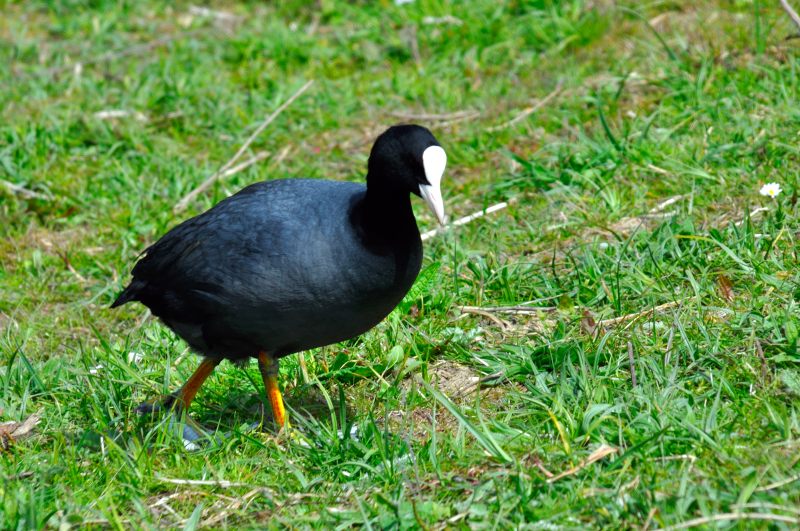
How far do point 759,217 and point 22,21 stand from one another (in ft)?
20.2

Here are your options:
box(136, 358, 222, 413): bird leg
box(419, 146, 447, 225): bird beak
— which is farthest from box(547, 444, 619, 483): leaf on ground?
box(136, 358, 222, 413): bird leg

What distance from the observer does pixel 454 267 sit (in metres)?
4.58

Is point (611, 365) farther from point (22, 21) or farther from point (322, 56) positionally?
point (22, 21)

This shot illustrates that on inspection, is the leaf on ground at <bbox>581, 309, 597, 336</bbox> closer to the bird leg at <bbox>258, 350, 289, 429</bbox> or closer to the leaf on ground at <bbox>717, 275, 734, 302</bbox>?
the leaf on ground at <bbox>717, 275, 734, 302</bbox>

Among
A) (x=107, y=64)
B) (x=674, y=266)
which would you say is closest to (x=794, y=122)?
(x=674, y=266)

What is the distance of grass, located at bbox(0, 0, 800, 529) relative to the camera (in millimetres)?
3121

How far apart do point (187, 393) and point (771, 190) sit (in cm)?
269

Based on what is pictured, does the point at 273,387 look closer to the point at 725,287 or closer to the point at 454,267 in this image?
the point at 454,267

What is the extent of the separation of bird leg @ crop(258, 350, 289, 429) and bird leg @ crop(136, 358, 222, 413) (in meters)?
0.23

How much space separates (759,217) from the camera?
449 centimetres

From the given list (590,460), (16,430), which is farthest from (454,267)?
(16,430)

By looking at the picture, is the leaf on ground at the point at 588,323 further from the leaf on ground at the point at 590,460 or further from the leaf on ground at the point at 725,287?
the leaf on ground at the point at 590,460

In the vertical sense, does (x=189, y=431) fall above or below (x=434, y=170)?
below

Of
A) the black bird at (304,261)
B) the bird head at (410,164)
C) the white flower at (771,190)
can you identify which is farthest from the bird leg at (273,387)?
the white flower at (771,190)
